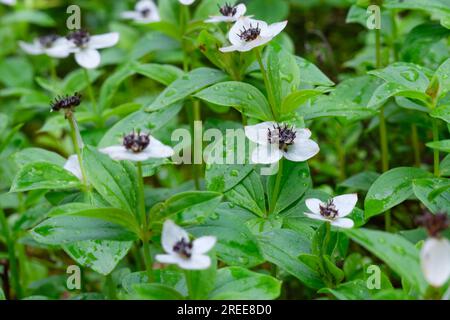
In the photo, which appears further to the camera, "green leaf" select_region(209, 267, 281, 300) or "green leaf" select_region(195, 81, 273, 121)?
"green leaf" select_region(195, 81, 273, 121)

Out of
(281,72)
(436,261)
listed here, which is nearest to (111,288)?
(281,72)

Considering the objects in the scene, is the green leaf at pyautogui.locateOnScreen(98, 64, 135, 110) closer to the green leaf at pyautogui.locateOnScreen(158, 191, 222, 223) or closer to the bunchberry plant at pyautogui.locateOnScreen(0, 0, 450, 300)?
the bunchberry plant at pyautogui.locateOnScreen(0, 0, 450, 300)

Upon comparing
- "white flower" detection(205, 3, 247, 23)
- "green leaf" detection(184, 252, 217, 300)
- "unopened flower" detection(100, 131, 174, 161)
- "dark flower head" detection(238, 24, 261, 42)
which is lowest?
"green leaf" detection(184, 252, 217, 300)

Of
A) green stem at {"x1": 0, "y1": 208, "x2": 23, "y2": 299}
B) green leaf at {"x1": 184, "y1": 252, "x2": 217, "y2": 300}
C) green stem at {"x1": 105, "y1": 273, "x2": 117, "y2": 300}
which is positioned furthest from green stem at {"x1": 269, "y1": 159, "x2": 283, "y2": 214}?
green stem at {"x1": 0, "y1": 208, "x2": 23, "y2": 299}

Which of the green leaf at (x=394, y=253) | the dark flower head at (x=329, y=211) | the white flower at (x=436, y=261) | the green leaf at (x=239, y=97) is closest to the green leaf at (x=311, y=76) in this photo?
the green leaf at (x=239, y=97)

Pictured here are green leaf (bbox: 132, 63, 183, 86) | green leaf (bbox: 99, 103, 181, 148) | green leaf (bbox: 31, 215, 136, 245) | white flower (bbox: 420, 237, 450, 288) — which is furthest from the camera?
green leaf (bbox: 132, 63, 183, 86)

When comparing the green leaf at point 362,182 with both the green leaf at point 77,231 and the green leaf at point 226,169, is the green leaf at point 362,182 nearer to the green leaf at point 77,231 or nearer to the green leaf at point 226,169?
the green leaf at point 226,169

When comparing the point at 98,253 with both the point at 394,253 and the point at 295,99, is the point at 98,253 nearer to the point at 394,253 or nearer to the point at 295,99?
the point at 295,99

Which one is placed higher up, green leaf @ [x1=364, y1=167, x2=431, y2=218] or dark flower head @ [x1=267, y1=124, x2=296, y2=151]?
dark flower head @ [x1=267, y1=124, x2=296, y2=151]
